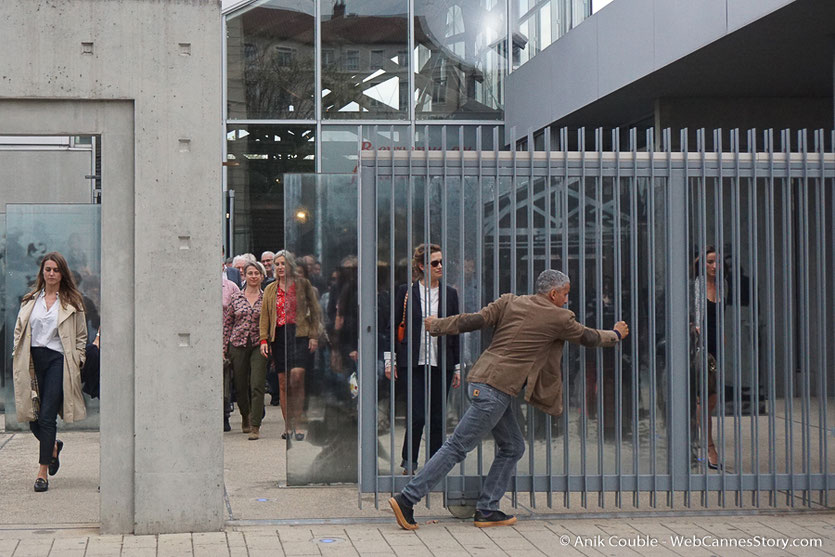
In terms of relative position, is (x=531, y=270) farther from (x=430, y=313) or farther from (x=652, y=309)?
(x=652, y=309)

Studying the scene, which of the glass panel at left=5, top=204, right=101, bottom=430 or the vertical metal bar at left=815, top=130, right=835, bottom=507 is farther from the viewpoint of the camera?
the glass panel at left=5, top=204, right=101, bottom=430

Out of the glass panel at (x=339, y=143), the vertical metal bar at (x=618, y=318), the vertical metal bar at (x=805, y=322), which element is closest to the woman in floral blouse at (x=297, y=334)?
the vertical metal bar at (x=618, y=318)

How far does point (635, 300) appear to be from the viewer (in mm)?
7715

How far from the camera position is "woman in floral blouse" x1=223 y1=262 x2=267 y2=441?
11.6 meters

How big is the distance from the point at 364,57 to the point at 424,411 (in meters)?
13.8

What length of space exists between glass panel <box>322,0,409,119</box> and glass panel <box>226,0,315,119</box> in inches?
12.8

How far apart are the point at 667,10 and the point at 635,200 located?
247 inches

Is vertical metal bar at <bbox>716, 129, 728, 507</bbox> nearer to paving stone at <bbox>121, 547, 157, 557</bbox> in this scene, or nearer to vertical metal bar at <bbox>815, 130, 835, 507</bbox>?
vertical metal bar at <bbox>815, 130, 835, 507</bbox>

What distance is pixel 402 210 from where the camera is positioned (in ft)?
24.8

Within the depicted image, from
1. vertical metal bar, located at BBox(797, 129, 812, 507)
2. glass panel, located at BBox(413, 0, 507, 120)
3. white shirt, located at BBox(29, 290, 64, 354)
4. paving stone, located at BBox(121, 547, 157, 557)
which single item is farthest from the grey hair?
glass panel, located at BBox(413, 0, 507, 120)

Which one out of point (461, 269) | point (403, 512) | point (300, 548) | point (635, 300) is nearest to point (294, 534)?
point (300, 548)

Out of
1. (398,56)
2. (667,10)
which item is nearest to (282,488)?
(667,10)

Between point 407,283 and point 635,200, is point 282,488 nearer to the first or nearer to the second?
point 407,283

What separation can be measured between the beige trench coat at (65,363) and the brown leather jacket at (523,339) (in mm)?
3076
